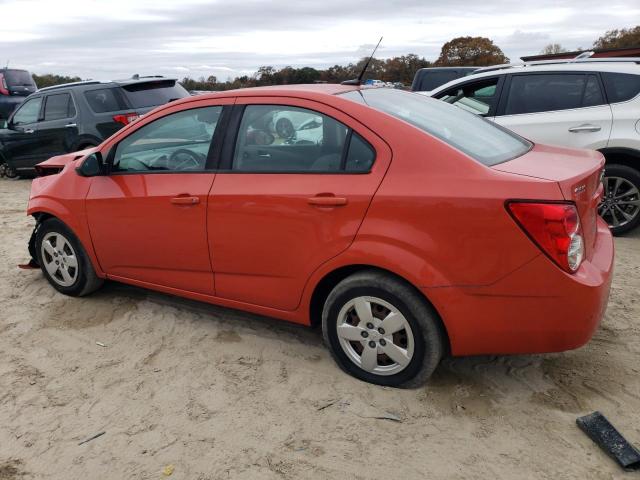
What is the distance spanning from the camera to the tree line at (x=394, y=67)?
433 cm

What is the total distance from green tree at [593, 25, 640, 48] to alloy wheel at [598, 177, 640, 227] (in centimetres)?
2520

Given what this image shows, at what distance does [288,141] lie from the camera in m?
3.10

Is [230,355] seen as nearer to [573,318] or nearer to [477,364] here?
[477,364]

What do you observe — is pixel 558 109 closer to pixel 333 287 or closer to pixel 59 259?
pixel 333 287

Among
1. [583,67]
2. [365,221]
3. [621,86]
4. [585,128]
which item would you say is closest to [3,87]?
[583,67]

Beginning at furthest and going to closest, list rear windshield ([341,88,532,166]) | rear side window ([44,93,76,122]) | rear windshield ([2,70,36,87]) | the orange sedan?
rear windshield ([2,70,36,87])
rear side window ([44,93,76,122])
rear windshield ([341,88,532,166])
the orange sedan

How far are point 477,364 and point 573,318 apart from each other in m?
0.84

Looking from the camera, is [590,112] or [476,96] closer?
[590,112]

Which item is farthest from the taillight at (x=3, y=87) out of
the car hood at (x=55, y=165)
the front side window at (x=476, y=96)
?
the front side window at (x=476, y=96)

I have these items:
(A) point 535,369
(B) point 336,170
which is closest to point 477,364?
(A) point 535,369

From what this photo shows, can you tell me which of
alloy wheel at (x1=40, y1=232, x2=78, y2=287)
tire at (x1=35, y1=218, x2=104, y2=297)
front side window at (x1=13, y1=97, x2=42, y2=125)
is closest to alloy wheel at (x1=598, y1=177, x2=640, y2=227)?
tire at (x1=35, y1=218, x2=104, y2=297)

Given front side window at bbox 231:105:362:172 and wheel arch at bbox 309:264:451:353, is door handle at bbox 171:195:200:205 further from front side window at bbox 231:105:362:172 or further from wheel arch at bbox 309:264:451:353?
wheel arch at bbox 309:264:451:353

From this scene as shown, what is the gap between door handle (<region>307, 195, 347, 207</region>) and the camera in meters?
2.78

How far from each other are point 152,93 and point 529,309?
777 cm
